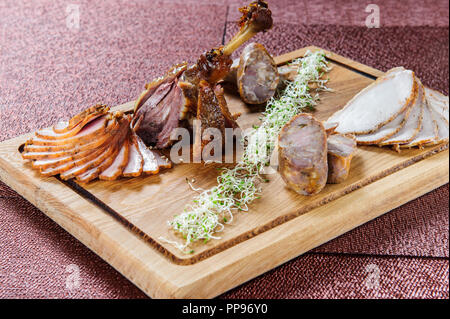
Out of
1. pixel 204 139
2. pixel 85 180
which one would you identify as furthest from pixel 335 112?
Result: pixel 85 180

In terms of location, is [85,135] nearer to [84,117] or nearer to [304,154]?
[84,117]

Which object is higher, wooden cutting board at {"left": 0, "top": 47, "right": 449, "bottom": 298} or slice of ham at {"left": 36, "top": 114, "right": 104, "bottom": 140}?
slice of ham at {"left": 36, "top": 114, "right": 104, "bottom": 140}

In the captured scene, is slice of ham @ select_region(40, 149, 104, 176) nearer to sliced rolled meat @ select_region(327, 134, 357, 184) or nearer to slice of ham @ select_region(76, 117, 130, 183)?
slice of ham @ select_region(76, 117, 130, 183)

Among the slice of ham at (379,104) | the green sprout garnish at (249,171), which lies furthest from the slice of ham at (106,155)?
the slice of ham at (379,104)

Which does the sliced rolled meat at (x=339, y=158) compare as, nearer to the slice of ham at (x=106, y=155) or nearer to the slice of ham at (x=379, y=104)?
the slice of ham at (x=379, y=104)

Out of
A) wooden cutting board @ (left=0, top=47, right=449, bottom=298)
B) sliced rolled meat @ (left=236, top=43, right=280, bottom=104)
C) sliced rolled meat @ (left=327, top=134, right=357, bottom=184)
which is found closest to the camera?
wooden cutting board @ (left=0, top=47, right=449, bottom=298)

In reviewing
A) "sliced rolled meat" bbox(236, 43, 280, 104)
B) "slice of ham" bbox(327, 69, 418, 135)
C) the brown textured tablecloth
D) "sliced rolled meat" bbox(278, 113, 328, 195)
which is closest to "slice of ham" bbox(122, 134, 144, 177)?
the brown textured tablecloth

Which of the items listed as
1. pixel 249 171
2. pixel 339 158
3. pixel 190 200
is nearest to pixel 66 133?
pixel 190 200

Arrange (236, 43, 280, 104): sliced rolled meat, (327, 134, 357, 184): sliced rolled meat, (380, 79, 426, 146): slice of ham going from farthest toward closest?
(236, 43, 280, 104): sliced rolled meat → (380, 79, 426, 146): slice of ham → (327, 134, 357, 184): sliced rolled meat
